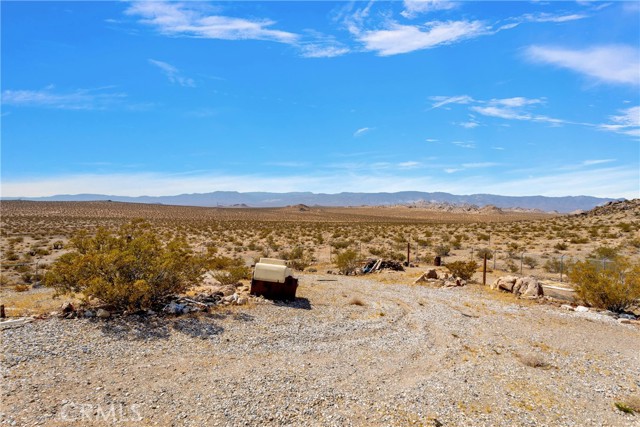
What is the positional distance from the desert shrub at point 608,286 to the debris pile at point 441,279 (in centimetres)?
522

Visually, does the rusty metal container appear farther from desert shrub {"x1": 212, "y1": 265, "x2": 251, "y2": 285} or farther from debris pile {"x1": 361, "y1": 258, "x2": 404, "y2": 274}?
debris pile {"x1": 361, "y1": 258, "x2": 404, "y2": 274}

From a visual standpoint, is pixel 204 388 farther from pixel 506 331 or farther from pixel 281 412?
pixel 506 331

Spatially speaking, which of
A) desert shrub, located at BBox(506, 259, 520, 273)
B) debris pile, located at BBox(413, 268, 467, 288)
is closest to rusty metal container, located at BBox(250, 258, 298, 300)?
debris pile, located at BBox(413, 268, 467, 288)

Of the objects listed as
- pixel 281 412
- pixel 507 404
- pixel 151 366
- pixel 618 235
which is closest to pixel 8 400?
pixel 151 366

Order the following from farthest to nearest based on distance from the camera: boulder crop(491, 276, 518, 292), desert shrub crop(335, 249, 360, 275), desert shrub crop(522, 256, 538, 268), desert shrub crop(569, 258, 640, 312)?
desert shrub crop(522, 256, 538, 268) < desert shrub crop(335, 249, 360, 275) < boulder crop(491, 276, 518, 292) < desert shrub crop(569, 258, 640, 312)

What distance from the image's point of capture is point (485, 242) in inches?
1661

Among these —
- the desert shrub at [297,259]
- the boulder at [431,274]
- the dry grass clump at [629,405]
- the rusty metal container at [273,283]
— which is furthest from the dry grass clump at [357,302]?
the desert shrub at [297,259]

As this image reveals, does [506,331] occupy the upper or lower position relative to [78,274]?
lower

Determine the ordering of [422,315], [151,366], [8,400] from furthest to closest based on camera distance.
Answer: [422,315], [151,366], [8,400]

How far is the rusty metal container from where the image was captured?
15.4 meters

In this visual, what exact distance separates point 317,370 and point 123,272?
6946mm

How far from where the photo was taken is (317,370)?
9281 mm

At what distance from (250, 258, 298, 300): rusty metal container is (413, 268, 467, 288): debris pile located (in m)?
8.27

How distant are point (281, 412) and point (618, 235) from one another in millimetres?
43381
